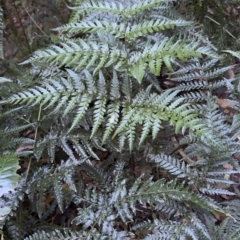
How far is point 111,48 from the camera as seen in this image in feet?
7.54

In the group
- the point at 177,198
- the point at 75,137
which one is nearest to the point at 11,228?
the point at 75,137

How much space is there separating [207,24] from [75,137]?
134 cm

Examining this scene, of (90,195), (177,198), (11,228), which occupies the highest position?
(177,198)

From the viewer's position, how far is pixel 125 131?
2217mm

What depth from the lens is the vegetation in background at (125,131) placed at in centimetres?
212

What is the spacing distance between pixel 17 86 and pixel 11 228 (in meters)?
0.93

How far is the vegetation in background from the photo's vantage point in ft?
6.97

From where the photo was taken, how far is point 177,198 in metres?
2.08

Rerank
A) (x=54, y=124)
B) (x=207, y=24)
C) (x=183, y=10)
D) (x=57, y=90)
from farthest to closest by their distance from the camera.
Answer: (x=183, y=10)
(x=207, y=24)
(x=54, y=124)
(x=57, y=90)

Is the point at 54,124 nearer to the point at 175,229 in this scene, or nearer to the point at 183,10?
the point at 175,229

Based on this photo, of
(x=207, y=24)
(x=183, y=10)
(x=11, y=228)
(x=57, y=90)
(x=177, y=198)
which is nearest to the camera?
(x=177, y=198)

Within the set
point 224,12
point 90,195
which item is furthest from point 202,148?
point 224,12

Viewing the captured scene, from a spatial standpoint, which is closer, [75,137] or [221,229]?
[221,229]

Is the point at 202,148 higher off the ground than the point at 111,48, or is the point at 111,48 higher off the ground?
the point at 111,48
